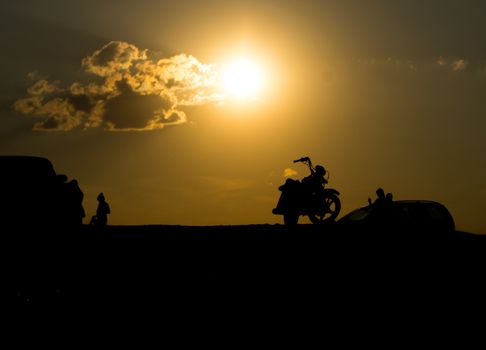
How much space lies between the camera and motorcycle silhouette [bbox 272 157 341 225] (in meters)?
22.5

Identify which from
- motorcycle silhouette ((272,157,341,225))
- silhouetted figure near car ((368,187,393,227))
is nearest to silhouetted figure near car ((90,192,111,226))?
motorcycle silhouette ((272,157,341,225))

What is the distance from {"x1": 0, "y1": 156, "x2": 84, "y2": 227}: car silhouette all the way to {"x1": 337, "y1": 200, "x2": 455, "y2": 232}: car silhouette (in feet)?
24.5

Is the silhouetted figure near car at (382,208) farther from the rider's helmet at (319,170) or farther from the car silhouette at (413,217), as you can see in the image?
the rider's helmet at (319,170)

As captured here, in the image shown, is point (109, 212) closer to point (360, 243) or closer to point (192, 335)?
point (360, 243)

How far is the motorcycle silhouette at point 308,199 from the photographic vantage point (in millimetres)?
22469

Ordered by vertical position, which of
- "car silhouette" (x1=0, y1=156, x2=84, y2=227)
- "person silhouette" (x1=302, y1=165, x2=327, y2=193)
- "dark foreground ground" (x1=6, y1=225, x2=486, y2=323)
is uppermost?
"person silhouette" (x1=302, y1=165, x2=327, y2=193)

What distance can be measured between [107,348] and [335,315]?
3.47 meters

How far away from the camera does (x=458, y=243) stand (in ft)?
62.5

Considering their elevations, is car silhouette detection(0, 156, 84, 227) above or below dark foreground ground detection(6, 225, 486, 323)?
→ above

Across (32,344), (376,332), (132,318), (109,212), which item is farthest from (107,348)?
(109,212)

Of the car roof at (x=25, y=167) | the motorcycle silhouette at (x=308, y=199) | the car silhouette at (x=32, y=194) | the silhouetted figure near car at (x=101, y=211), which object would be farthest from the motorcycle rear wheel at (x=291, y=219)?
the car roof at (x=25, y=167)

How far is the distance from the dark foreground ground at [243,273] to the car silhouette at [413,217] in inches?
8.6

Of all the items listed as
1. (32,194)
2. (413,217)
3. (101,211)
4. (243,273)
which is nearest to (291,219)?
(413,217)

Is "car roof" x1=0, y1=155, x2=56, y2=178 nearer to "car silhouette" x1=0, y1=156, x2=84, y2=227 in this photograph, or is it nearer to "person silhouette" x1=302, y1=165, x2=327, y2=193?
"car silhouette" x1=0, y1=156, x2=84, y2=227
